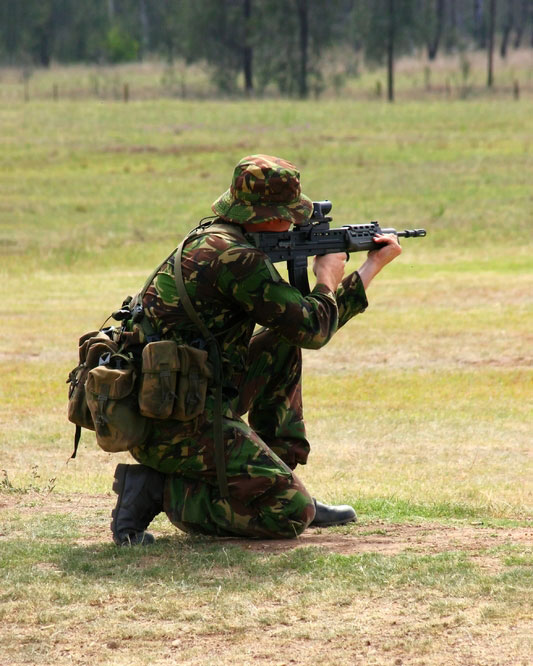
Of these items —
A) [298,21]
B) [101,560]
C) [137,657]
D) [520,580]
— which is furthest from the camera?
[298,21]

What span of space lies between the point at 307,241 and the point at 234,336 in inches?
23.6

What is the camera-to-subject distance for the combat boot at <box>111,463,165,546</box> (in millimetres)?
5102

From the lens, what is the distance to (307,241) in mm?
5391

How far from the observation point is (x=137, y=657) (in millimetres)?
3793

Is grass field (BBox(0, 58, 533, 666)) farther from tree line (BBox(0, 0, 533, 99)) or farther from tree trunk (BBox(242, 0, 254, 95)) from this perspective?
tree trunk (BBox(242, 0, 254, 95))

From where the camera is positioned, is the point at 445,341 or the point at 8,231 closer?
the point at 445,341

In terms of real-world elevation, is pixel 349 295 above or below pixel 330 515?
above

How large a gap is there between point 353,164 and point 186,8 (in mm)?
43074

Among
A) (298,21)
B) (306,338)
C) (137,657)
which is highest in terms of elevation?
(298,21)

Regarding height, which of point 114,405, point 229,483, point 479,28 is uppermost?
point 479,28

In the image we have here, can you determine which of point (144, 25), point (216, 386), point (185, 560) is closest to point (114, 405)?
point (216, 386)

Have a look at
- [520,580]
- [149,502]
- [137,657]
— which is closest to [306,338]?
[149,502]

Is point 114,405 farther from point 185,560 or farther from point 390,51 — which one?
point 390,51

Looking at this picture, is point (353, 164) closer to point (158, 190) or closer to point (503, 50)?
point (158, 190)
